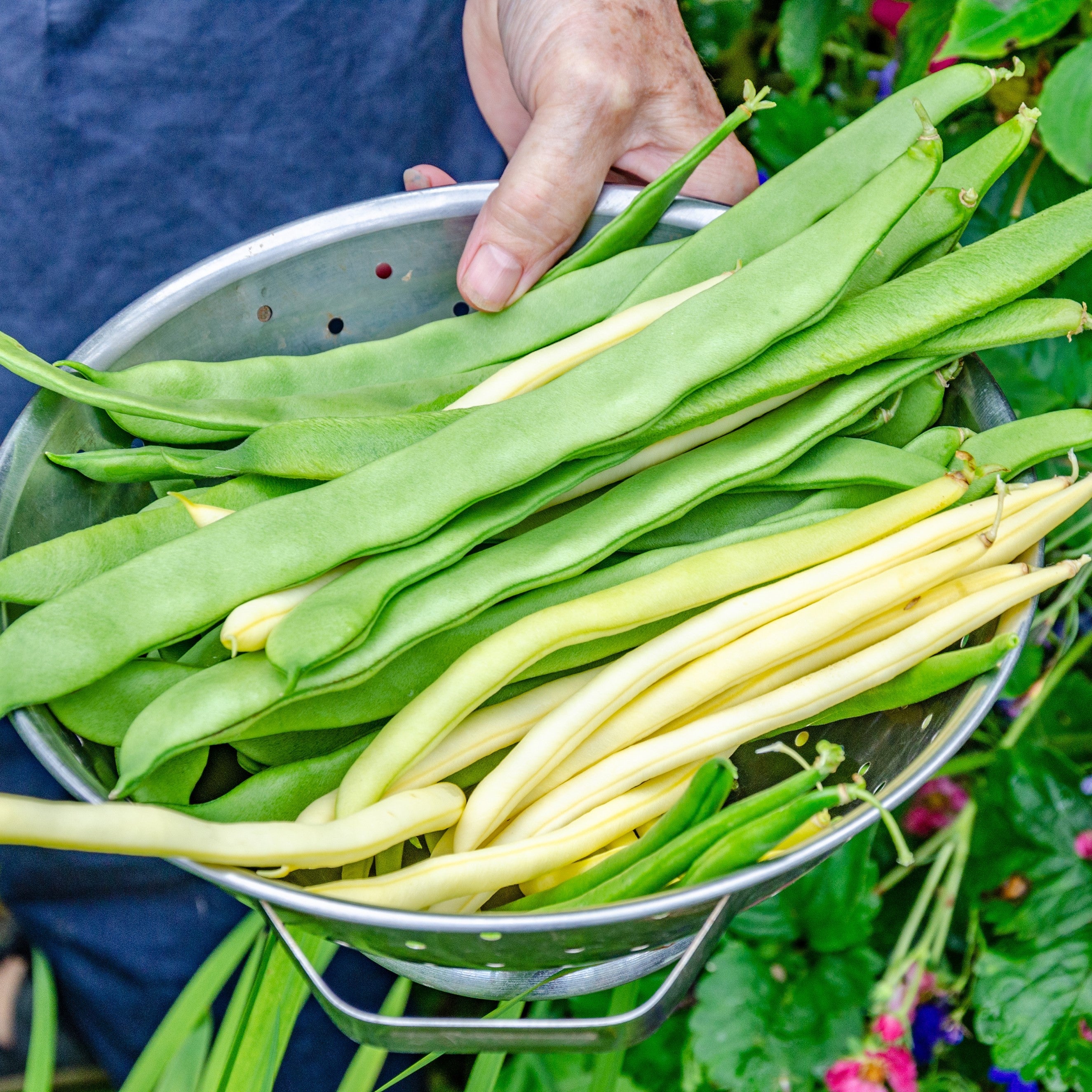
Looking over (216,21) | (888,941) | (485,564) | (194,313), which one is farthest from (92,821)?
(888,941)

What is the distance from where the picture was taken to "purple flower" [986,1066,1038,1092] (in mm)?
1048

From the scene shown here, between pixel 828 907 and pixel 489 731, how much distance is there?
59 cm

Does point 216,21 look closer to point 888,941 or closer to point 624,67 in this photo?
point 624,67

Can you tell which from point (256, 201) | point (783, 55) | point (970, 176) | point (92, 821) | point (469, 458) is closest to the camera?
point (92, 821)

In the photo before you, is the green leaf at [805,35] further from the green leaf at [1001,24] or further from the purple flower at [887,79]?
the green leaf at [1001,24]

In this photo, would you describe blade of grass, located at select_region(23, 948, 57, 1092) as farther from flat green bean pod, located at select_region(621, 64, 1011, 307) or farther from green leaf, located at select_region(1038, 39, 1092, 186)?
green leaf, located at select_region(1038, 39, 1092, 186)

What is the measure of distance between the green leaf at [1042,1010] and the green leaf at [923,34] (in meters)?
0.93

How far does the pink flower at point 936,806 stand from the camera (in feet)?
3.94

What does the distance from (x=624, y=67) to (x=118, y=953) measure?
121 centimetres

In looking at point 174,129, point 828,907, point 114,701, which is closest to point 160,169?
point 174,129

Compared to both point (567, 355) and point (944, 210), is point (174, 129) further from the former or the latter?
point (944, 210)

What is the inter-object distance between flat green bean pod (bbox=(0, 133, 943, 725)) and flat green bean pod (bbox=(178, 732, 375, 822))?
12 cm

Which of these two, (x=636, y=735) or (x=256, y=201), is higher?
(x=256, y=201)

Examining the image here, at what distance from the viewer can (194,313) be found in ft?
2.71
